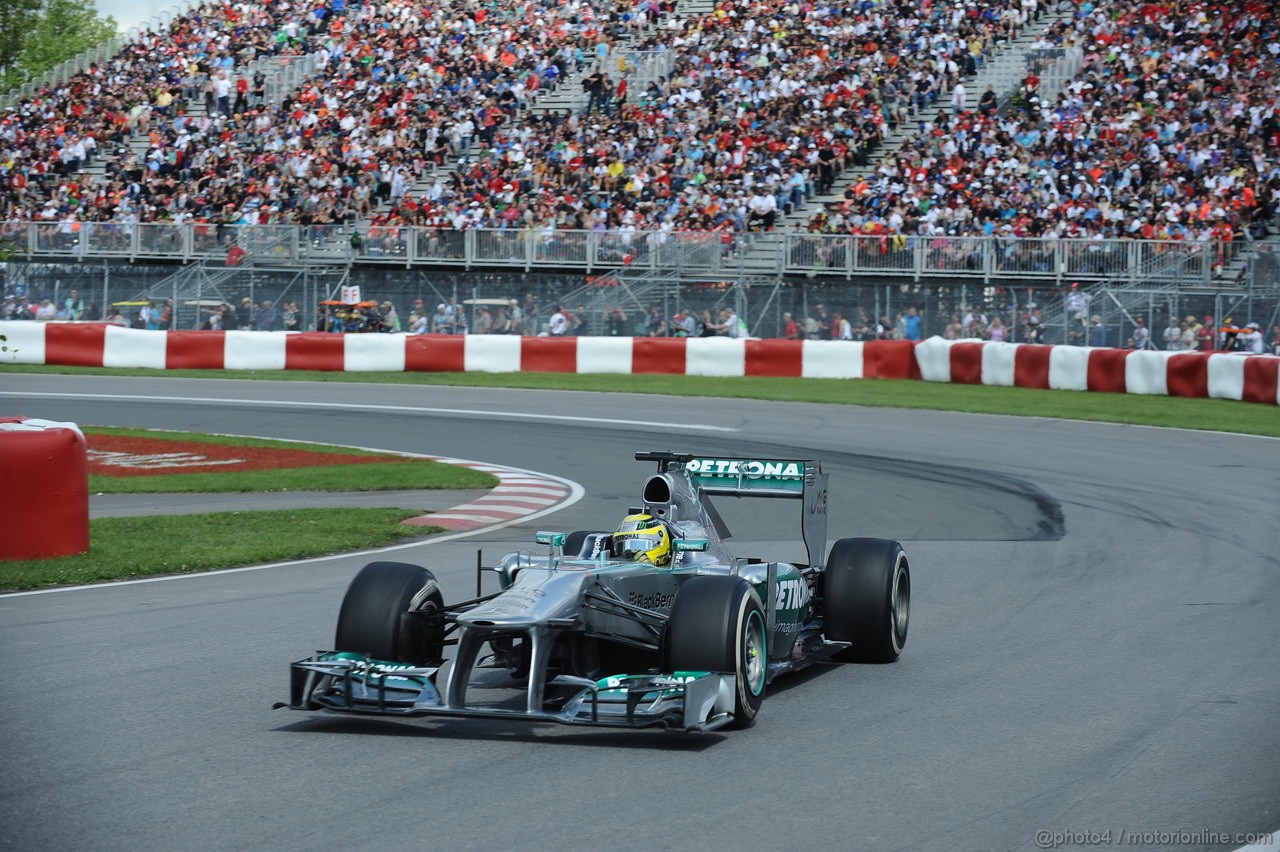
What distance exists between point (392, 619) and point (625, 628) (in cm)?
104

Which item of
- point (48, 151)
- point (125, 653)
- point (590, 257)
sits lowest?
point (125, 653)

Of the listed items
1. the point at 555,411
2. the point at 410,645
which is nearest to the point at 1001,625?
the point at 410,645

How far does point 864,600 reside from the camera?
8352 millimetres

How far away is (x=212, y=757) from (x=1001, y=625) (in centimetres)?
484

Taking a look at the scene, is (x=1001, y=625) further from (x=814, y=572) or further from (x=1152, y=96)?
(x=1152, y=96)

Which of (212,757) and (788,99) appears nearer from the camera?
(212,757)

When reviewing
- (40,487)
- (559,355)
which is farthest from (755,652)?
(559,355)

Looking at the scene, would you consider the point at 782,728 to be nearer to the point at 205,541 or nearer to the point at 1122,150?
the point at 205,541

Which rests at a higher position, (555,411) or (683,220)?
(683,220)

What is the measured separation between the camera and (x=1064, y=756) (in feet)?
Result: 20.9

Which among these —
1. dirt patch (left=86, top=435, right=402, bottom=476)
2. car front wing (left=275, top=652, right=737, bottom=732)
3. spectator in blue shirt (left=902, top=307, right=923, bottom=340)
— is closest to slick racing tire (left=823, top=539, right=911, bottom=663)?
car front wing (left=275, top=652, right=737, bottom=732)

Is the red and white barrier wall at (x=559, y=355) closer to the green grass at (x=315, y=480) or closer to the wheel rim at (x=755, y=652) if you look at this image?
the green grass at (x=315, y=480)

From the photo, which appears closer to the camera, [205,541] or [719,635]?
[719,635]

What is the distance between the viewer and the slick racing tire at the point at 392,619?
716 cm
